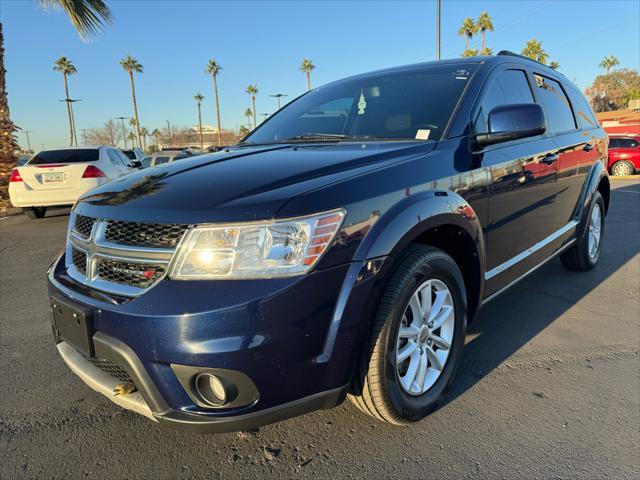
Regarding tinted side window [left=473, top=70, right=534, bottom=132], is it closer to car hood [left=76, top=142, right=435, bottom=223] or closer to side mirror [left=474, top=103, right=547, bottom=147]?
side mirror [left=474, top=103, right=547, bottom=147]

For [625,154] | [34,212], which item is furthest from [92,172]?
[625,154]

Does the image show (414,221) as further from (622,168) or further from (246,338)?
(622,168)

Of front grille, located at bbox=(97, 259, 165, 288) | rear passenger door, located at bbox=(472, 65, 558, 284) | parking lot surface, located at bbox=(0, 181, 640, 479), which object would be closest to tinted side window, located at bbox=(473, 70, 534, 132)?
rear passenger door, located at bbox=(472, 65, 558, 284)

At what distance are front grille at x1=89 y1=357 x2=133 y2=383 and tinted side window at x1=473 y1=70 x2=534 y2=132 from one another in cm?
A: 222

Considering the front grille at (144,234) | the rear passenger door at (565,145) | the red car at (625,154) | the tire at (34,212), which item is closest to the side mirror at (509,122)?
the rear passenger door at (565,145)

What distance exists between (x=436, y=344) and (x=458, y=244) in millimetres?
555

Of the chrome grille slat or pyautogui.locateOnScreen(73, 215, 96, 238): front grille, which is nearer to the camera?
the chrome grille slat

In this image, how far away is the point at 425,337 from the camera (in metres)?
2.34

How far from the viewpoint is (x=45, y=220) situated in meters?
9.75

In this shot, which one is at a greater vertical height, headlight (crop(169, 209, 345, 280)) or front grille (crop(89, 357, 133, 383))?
headlight (crop(169, 209, 345, 280))

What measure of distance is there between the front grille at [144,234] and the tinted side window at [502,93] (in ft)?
6.05

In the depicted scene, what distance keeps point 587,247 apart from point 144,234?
4290 mm

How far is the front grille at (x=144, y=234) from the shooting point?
179 cm

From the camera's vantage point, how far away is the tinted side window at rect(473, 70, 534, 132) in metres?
2.81
